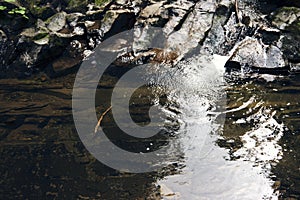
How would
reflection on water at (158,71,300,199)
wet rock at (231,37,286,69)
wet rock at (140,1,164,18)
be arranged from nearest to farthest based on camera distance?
1. reflection on water at (158,71,300,199)
2. wet rock at (231,37,286,69)
3. wet rock at (140,1,164,18)

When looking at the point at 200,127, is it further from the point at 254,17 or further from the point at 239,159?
the point at 254,17

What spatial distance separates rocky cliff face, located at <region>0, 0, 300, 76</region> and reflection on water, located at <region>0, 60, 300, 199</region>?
1.66ft

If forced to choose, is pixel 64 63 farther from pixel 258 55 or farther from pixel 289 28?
pixel 289 28

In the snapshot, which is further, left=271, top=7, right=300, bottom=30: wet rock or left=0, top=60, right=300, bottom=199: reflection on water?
left=271, top=7, right=300, bottom=30: wet rock

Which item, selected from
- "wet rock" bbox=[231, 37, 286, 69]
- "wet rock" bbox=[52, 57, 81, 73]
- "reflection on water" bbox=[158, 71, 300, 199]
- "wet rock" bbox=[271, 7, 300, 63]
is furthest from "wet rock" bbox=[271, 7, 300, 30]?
"wet rock" bbox=[52, 57, 81, 73]

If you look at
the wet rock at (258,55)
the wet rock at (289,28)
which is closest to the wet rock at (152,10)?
the wet rock at (258,55)

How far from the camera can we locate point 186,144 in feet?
15.8

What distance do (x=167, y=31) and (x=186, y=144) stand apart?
9.87ft

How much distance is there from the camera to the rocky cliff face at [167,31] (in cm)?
653

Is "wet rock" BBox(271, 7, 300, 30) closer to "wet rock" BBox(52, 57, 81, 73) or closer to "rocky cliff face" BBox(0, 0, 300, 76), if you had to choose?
"rocky cliff face" BBox(0, 0, 300, 76)

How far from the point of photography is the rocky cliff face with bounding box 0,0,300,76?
21.4ft

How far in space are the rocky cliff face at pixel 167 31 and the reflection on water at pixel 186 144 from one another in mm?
507

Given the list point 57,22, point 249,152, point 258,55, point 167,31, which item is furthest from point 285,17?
point 57,22

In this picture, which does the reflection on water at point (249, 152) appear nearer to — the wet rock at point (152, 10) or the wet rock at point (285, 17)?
the wet rock at point (285, 17)
